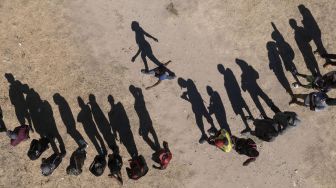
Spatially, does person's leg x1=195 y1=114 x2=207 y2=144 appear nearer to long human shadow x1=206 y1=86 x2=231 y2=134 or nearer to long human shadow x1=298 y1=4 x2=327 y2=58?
long human shadow x1=206 y1=86 x2=231 y2=134

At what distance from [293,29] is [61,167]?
960 cm

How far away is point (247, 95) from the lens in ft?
49.9

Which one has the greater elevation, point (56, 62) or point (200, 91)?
point (56, 62)

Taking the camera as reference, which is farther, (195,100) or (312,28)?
(312,28)

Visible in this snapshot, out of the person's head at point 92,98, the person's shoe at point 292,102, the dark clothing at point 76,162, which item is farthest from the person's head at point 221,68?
the dark clothing at point 76,162

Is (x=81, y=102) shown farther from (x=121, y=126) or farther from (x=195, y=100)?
(x=195, y=100)

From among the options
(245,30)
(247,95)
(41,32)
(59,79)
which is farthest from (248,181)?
(41,32)

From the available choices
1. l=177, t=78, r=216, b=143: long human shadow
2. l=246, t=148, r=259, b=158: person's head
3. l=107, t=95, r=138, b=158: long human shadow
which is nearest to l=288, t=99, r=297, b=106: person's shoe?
l=246, t=148, r=259, b=158: person's head

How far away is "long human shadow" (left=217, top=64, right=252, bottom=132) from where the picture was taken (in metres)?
15.2

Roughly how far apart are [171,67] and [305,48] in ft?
16.1

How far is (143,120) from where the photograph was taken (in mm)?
14984

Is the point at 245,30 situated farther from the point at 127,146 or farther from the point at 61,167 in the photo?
the point at 61,167

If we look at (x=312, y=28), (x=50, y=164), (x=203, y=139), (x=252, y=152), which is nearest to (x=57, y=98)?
(x=50, y=164)

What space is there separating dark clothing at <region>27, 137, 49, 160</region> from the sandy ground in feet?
2.39
